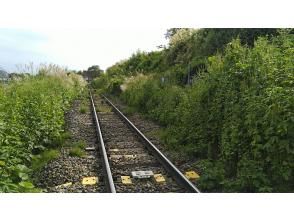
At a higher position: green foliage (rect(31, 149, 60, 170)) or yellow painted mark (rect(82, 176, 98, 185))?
green foliage (rect(31, 149, 60, 170))

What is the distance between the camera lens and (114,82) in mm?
34406

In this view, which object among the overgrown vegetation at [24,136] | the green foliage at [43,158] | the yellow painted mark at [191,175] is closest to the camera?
the overgrown vegetation at [24,136]

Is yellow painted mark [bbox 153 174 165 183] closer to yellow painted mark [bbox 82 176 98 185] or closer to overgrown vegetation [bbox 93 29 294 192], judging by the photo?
overgrown vegetation [bbox 93 29 294 192]

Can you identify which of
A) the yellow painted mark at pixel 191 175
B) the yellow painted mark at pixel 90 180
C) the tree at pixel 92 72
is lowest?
the yellow painted mark at pixel 191 175

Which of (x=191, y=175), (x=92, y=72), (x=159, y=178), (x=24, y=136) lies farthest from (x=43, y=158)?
(x=92, y=72)

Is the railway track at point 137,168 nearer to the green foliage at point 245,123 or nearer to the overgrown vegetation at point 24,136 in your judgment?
the green foliage at point 245,123

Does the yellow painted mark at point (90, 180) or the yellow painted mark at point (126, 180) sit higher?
the yellow painted mark at point (90, 180)

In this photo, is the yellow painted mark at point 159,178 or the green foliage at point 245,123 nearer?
the green foliage at point 245,123

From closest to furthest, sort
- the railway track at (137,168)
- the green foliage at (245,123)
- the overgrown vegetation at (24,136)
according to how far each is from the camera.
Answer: the green foliage at (245,123)
the overgrown vegetation at (24,136)
the railway track at (137,168)

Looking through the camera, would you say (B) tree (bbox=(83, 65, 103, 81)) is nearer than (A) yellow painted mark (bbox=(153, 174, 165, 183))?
No

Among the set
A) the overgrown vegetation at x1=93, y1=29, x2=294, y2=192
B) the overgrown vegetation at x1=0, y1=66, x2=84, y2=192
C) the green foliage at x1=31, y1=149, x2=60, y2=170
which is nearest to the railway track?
the overgrown vegetation at x1=93, y1=29, x2=294, y2=192

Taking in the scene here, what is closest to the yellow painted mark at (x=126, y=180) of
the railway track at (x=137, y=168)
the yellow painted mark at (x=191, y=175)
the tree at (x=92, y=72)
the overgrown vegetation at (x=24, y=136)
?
the railway track at (x=137, y=168)

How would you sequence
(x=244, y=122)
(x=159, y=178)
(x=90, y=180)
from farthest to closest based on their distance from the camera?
(x=159, y=178) → (x=90, y=180) → (x=244, y=122)

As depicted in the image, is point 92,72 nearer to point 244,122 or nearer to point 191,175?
point 191,175
